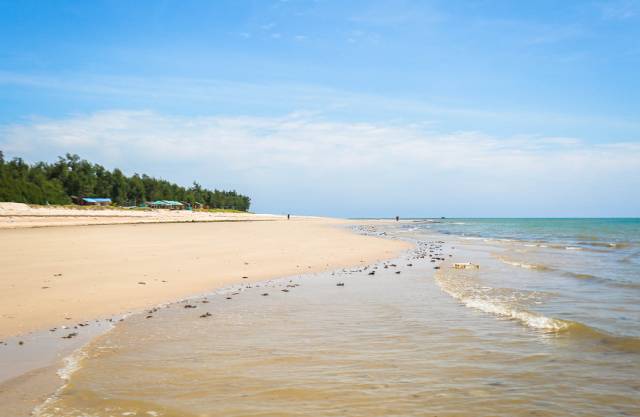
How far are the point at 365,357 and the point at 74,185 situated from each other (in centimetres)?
12323

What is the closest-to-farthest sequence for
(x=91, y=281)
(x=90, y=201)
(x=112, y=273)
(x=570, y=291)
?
(x=91, y=281) → (x=570, y=291) → (x=112, y=273) → (x=90, y=201)

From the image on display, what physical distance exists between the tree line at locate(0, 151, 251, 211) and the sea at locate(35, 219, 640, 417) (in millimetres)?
89987

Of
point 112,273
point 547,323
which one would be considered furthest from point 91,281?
point 547,323

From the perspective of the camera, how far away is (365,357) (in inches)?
289

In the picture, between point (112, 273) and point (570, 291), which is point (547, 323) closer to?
point (570, 291)

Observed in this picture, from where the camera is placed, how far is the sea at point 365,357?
548cm

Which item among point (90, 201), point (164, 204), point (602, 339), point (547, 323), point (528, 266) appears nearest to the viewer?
point (602, 339)

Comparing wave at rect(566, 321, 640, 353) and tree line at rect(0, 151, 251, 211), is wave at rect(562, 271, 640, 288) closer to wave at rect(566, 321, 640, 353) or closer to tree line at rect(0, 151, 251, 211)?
wave at rect(566, 321, 640, 353)

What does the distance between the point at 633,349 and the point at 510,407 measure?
4.22 metres

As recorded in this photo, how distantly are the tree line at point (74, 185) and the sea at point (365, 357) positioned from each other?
3543 inches

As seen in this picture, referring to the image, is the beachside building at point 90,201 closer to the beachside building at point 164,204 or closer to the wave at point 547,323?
the beachside building at point 164,204

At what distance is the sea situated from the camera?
5484mm

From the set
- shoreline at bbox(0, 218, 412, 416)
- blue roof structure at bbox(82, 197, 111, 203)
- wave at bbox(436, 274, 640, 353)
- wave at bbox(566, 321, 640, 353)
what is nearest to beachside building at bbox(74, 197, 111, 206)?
blue roof structure at bbox(82, 197, 111, 203)

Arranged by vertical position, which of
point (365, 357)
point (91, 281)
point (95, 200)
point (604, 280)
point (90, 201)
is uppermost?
point (95, 200)
